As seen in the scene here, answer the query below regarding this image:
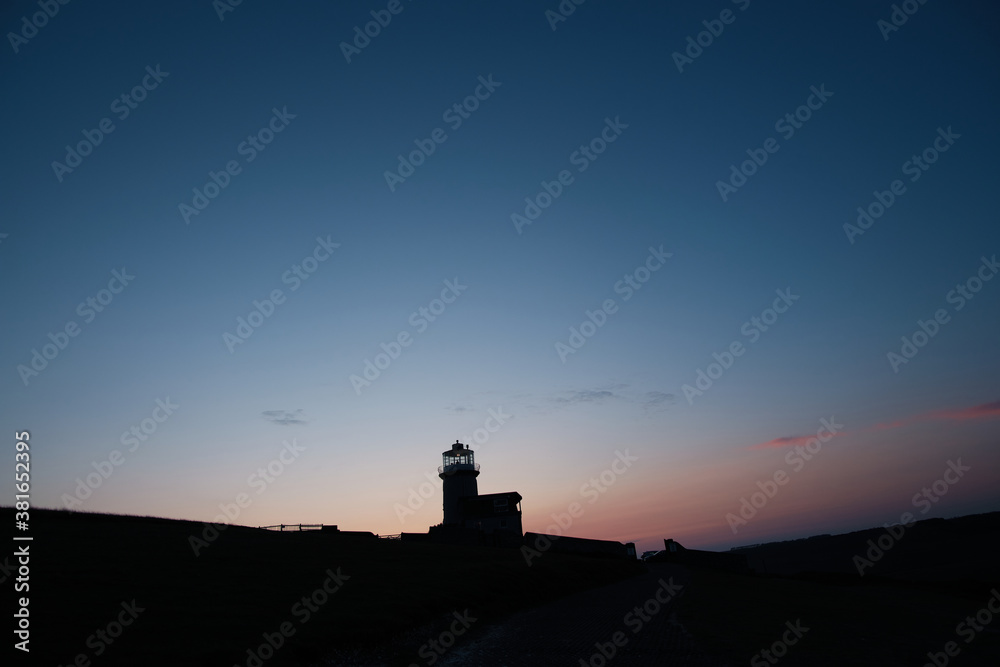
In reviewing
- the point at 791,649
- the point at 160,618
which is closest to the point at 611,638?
the point at 791,649

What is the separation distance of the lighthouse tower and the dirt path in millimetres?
49415

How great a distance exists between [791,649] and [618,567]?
119 ft

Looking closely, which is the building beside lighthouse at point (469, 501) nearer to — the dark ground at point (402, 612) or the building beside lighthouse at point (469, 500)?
the building beside lighthouse at point (469, 500)

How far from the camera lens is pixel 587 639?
2039cm

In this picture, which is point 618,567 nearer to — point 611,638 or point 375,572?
point 375,572

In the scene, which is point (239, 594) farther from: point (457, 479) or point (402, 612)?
point (457, 479)

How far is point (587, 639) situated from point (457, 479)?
203 feet

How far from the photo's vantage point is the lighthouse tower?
7981 cm

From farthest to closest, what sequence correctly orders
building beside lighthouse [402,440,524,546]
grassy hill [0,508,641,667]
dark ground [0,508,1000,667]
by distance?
1. building beside lighthouse [402,440,524,546]
2. dark ground [0,508,1000,667]
3. grassy hill [0,508,641,667]

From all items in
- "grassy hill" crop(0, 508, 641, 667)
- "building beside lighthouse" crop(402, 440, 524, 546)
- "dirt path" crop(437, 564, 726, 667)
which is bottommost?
"dirt path" crop(437, 564, 726, 667)

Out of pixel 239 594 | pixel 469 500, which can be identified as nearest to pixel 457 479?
pixel 469 500

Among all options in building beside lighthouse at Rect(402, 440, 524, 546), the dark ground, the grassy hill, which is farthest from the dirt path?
building beside lighthouse at Rect(402, 440, 524, 546)

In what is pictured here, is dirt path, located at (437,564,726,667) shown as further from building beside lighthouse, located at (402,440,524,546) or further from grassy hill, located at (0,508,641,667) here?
building beside lighthouse, located at (402,440,524,546)

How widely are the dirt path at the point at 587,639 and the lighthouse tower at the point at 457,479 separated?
4942 centimetres
